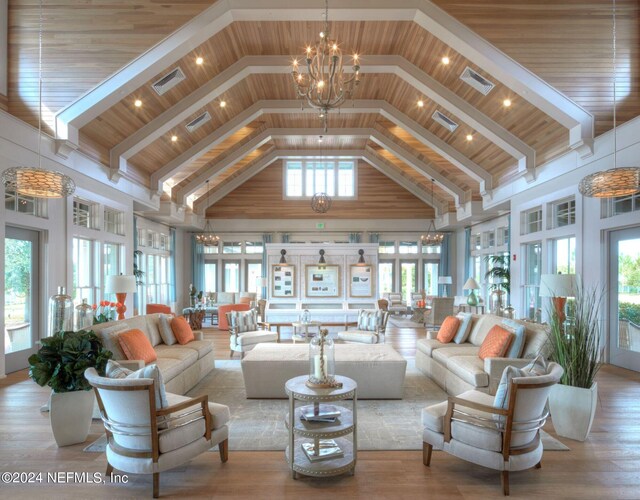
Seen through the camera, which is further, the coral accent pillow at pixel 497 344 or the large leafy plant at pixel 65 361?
the coral accent pillow at pixel 497 344

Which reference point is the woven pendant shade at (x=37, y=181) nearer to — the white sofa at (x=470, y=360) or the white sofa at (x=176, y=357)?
the white sofa at (x=176, y=357)

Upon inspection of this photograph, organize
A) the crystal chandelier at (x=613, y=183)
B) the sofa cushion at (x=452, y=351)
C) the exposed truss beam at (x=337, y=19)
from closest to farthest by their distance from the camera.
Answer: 1. the crystal chandelier at (x=613, y=183)
2. the sofa cushion at (x=452, y=351)
3. the exposed truss beam at (x=337, y=19)

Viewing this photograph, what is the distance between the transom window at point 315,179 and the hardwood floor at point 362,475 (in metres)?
11.3

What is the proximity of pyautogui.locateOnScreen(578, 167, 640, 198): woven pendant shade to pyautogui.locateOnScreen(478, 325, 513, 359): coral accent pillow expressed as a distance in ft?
6.21

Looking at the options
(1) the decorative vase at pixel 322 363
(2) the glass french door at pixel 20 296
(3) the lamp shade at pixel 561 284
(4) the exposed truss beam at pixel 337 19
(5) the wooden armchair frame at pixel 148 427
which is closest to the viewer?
(5) the wooden armchair frame at pixel 148 427

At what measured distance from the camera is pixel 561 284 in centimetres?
487

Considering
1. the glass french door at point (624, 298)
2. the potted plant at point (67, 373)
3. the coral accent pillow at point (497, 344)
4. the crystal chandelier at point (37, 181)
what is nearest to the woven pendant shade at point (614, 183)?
the glass french door at point (624, 298)

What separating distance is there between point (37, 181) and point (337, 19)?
431 centimetres

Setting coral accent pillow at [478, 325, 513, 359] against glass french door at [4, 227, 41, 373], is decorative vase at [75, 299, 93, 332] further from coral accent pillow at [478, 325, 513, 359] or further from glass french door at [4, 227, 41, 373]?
coral accent pillow at [478, 325, 513, 359]

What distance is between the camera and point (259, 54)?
23.6 feet

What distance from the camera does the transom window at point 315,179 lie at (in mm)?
14398

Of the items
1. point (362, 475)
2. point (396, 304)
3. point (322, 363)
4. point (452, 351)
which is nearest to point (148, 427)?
point (322, 363)

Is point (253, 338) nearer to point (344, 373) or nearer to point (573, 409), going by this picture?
point (344, 373)

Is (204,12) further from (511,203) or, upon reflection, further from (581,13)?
(511,203)
